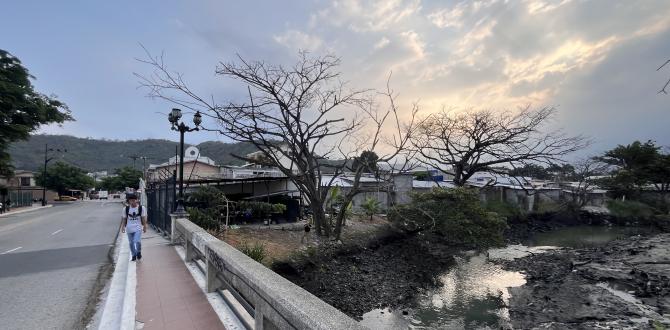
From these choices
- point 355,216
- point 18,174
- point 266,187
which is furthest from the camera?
point 18,174

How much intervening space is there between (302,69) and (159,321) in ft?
36.1

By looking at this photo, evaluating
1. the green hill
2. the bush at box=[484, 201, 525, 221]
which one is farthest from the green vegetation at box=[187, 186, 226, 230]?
the green hill

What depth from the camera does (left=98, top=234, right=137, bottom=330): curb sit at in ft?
15.5

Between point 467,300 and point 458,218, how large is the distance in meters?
6.46

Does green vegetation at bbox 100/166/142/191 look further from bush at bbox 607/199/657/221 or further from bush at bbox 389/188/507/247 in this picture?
bush at bbox 607/199/657/221

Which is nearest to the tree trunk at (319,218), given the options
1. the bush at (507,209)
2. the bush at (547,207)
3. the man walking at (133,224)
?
the man walking at (133,224)

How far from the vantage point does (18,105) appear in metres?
20.4

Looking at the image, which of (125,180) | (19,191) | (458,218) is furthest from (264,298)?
(125,180)

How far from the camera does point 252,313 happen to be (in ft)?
14.6

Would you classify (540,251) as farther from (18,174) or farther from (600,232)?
(18,174)

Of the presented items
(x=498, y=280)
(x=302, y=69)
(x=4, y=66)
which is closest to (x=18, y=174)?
(x=4, y=66)

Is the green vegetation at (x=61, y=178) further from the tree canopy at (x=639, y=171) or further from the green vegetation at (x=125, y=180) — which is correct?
the tree canopy at (x=639, y=171)

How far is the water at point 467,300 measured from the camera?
402 inches

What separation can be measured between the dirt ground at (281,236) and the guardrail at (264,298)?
5.34 metres
